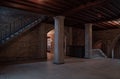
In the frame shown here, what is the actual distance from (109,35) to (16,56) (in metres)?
10.5

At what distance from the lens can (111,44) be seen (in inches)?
594

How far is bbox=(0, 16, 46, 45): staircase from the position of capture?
9.42m

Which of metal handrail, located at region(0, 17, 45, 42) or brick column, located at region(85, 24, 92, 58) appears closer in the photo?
metal handrail, located at region(0, 17, 45, 42)

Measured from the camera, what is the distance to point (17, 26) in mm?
10148

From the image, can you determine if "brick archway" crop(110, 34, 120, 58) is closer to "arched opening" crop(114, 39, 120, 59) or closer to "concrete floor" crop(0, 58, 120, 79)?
"arched opening" crop(114, 39, 120, 59)

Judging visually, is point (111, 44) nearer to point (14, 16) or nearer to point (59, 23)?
point (59, 23)

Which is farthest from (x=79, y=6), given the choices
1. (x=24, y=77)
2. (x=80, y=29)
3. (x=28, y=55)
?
(x=80, y=29)

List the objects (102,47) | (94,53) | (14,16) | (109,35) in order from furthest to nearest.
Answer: (102,47) < (109,35) < (94,53) < (14,16)

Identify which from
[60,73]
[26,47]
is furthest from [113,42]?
[60,73]

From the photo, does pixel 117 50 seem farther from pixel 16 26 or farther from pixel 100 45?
pixel 16 26

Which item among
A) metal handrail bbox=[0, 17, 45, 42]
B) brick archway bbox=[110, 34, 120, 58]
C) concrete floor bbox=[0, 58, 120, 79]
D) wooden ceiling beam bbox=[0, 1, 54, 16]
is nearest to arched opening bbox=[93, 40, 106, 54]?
brick archway bbox=[110, 34, 120, 58]

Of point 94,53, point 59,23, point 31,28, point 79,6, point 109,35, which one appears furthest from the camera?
point 109,35

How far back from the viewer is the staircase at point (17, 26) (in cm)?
942

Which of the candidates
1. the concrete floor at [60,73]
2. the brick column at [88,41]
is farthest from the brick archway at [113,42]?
the concrete floor at [60,73]
